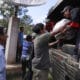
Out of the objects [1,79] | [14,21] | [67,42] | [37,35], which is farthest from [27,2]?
[1,79]

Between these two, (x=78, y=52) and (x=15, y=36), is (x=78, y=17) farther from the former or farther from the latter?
(x=15, y=36)

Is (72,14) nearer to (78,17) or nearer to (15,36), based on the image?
(78,17)

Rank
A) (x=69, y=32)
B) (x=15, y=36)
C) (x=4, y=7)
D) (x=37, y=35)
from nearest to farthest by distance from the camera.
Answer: (x=69, y=32) < (x=37, y=35) < (x=15, y=36) < (x=4, y=7)

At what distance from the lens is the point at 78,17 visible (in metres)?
6.54

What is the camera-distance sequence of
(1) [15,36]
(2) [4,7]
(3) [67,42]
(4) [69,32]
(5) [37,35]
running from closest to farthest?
1. (4) [69,32]
2. (5) [37,35]
3. (3) [67,42]
4. (1) [15,36]
5. (2) [4,7]

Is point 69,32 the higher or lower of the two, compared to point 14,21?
lower

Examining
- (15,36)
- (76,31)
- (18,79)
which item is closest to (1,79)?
(76,31)

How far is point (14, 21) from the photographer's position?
16.3 metres

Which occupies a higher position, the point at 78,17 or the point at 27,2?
the point at 27,2

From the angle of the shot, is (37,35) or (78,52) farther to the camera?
(37,35)

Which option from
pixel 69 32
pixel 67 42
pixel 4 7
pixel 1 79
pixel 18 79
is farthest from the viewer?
pixel 4 7

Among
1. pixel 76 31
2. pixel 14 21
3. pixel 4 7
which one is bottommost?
pixel 76 31

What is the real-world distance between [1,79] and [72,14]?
201 cm

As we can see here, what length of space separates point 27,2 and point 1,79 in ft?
29.1
